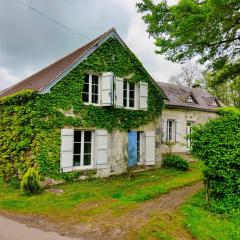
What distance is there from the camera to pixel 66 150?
12.5 metres

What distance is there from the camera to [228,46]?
1484 centimetres

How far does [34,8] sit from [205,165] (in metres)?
9.10

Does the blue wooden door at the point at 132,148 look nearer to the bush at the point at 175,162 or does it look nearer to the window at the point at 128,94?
the window at the point at 128,94

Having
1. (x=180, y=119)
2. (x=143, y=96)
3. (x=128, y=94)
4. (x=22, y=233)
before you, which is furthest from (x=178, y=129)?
(x=22, y=233)

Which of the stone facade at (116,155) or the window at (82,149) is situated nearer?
the window at (82,149)

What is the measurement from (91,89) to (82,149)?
285 cm

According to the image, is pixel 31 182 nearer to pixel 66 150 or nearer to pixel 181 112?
pixel 66 150

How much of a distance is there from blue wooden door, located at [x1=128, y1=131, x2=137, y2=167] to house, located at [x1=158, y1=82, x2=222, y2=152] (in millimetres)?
4932

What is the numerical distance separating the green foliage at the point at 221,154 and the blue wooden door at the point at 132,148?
257 inches

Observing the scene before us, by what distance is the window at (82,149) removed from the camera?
1319cm

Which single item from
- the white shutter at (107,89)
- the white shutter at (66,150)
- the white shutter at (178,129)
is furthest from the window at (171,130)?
the white shutter at (66,150)

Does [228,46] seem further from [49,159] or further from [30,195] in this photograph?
[30,195]

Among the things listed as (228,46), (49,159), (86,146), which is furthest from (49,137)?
(228,46)

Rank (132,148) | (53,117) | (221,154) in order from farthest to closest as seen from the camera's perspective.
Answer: (132,148) < (53,117) < (221,154)
